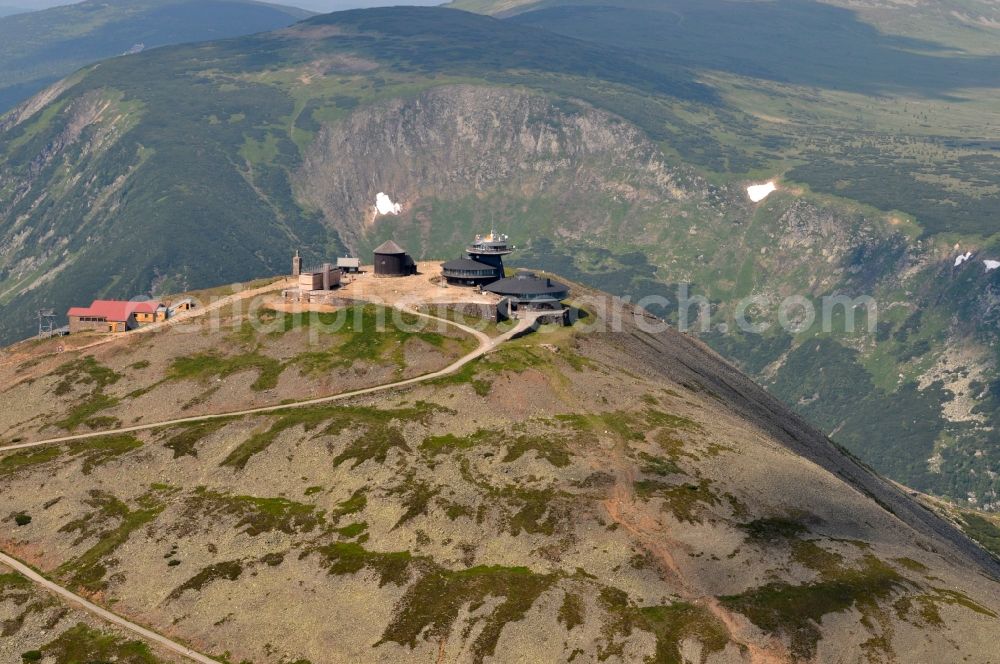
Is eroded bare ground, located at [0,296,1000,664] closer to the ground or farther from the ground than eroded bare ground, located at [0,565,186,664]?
farther from the ground

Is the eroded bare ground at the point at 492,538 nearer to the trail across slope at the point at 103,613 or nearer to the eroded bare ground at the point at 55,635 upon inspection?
the trail across slope at the point at 103,613

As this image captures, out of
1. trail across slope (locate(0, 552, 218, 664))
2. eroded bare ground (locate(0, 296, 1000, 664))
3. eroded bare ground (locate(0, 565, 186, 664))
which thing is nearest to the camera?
eroded bare ground (locate(0, 565, 186, 664))

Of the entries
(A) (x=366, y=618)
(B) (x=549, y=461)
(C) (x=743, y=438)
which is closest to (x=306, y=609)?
(A) (x=366, y=618)

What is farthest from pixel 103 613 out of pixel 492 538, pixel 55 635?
pixel 492 538

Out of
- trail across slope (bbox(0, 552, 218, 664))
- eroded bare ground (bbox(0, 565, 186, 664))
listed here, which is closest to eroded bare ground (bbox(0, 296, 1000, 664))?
trail across slope (bbox(0, 552, 218, 664))

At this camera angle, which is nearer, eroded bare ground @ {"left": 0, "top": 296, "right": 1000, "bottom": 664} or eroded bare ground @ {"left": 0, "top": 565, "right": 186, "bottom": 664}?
eroded bare ground @ {"left": 0, "top": 565, "right": 186, "bottom": 664}

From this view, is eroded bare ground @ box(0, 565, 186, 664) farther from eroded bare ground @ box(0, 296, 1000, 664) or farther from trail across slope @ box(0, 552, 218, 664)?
eroded bare ground @ box(0, 296, 1000, 664)

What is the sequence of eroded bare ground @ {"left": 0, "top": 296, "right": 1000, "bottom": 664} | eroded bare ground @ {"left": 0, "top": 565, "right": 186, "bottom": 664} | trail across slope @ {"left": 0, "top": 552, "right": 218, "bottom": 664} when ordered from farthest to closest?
eroded bare ground @ {"left": 0, "top": 296, "right": 1000, "bottom": 664} → trail across slope @ {"left": 0, "top": 552, "right": 218, "bottom": 664} → eroded bare ground @ {"left": 0, "top": 565, "right": 186, "bottom": 664}

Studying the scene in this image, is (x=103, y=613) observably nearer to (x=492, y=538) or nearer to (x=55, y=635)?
(x=55, y=635)
